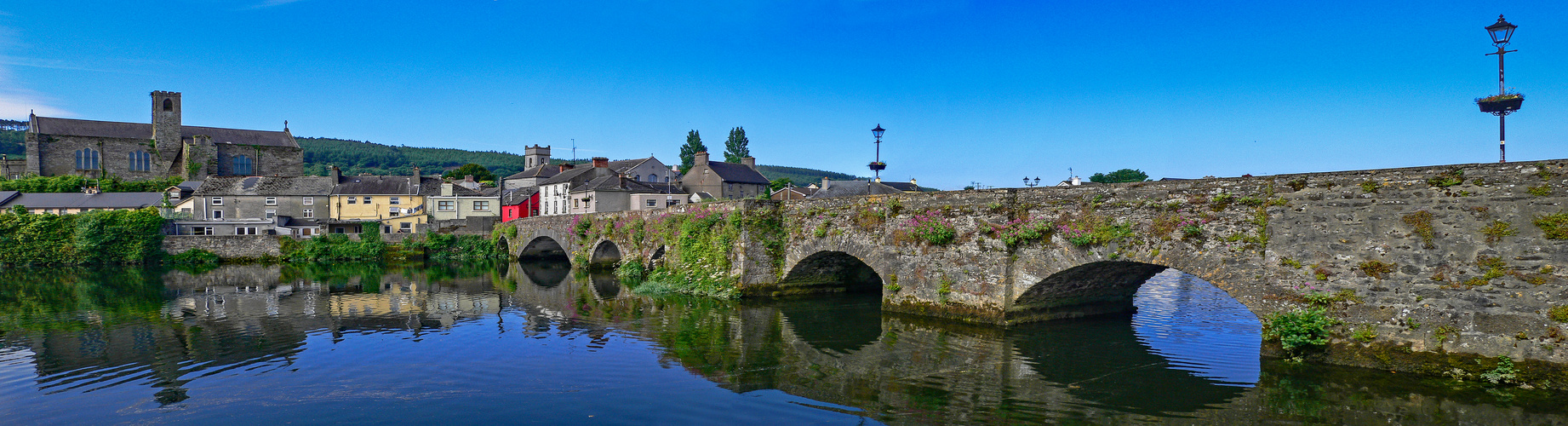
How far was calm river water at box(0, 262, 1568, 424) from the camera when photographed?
1094 cm

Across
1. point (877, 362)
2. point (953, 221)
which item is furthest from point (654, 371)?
point (953, 221)

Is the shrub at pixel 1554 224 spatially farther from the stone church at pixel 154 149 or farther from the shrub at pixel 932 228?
the stone church at pixel 154 149

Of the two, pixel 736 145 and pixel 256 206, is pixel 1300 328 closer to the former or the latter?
pixel 256 206

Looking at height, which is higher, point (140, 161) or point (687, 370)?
point (140, 161)

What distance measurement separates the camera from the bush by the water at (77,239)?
44688mm

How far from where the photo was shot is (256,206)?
6084 cm

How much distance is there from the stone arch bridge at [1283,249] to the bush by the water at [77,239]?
47163mm

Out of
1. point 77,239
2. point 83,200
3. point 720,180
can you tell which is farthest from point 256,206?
point 720,180

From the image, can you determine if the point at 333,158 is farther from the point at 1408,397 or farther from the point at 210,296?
the point at 1408,397

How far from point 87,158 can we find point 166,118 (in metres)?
7.44

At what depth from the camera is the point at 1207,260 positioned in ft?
44.1

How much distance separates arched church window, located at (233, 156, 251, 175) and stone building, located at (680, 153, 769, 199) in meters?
47.3

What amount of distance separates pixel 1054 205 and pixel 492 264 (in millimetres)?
38352

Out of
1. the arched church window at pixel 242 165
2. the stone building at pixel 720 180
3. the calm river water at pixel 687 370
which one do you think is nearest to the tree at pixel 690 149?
the stone building at pixel 720 180
